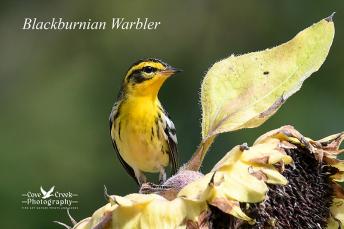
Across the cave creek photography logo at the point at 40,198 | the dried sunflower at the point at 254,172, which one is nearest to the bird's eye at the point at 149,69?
the cave creek photography logo at the point at 40,198

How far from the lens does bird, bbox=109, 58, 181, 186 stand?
4.61m

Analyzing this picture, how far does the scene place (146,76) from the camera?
4668 millimetres

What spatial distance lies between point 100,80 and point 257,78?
18.0 feet

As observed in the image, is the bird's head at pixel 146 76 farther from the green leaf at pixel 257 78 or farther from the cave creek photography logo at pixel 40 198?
the green leaf at pixel 257 78

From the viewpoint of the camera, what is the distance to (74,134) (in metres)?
7.40

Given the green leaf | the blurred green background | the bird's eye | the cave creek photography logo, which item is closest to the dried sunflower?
the green leaf

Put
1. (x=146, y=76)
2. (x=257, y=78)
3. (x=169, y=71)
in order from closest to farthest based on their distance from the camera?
(x=257, y=78) < (x=169, y=71) < (x=146, y=76)

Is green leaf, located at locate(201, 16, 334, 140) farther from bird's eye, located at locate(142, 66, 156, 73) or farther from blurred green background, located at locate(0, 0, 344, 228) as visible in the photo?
blurred green background, located at locate(0, 0, 344, 228)

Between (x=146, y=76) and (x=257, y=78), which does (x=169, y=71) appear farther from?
(x=257, y=78)

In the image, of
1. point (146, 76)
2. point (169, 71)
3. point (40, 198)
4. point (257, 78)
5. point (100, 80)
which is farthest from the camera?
point (100, 80)

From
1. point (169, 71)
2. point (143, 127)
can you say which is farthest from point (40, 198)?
point (169, 71)

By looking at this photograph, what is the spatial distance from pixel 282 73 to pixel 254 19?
542 centimetres

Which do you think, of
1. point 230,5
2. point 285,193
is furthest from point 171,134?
point 230,5

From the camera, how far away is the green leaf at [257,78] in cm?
219
